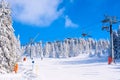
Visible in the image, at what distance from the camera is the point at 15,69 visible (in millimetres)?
25781

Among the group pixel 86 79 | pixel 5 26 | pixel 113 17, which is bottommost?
pixel 86 79

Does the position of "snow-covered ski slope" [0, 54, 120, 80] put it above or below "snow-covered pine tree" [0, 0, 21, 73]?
below

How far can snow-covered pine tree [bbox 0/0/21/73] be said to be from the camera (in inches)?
1009

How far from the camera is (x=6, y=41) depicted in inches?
1036

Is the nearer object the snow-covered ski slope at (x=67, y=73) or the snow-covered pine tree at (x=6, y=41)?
the snow-covered ski slope at (x=67, y=73)

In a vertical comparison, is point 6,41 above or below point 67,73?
above

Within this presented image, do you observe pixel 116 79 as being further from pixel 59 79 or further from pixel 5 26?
pixel 5 26

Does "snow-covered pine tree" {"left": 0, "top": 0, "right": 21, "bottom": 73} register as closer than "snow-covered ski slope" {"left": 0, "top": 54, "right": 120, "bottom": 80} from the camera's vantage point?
No

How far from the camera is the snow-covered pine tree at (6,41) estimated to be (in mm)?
25625

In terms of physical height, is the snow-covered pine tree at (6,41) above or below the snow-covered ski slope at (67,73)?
above

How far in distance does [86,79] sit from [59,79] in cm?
159


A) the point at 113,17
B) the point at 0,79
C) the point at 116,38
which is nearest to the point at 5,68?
the point at 0,79

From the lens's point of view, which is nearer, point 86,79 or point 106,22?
point 86,79

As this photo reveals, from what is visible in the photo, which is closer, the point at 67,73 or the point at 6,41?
the point at 67,73
